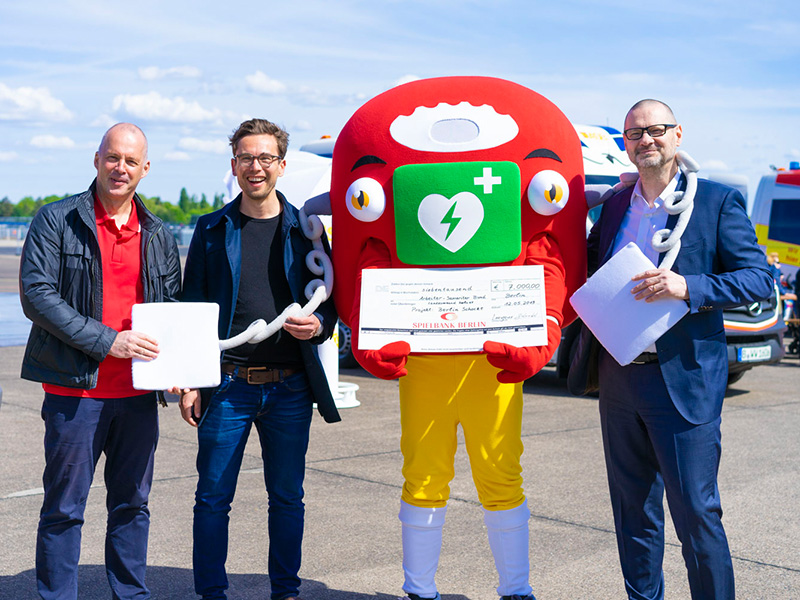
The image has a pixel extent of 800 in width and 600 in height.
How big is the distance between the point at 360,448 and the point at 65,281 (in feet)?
12.4

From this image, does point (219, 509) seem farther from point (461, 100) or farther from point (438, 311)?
point (461, 100)

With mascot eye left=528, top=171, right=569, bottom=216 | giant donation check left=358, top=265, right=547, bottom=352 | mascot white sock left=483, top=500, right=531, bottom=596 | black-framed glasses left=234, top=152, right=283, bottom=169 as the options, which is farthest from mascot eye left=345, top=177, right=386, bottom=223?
mascot white sock left=483, top=500, right=531, bottom=596

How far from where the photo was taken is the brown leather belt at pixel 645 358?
3.45m

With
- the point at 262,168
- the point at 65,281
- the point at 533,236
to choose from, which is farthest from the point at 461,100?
the point at 65,281

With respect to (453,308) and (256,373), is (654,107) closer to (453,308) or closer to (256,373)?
(453,308)

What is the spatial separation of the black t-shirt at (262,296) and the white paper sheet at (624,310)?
1.24 meters

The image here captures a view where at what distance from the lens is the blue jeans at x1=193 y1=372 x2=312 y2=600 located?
372 cm

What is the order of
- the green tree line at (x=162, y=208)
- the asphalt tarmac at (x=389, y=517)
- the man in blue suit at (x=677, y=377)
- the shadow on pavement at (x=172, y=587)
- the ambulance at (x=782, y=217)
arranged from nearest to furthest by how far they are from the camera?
the man in blue suit at (x=677, y=377)
the shadow on pavement at (x=172, y=587)
the asphalt tarmac at (x=389, y=517)
the ambulance at (x=782, y=217)
the green tree line at (x=162, y=208)

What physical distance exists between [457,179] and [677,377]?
115 cm

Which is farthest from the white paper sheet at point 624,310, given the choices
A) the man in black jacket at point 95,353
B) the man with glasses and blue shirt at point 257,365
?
the man in black jacket at point 95,353

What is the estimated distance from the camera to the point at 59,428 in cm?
349

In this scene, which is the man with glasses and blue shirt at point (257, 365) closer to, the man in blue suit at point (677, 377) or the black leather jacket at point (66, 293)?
the black leather jacket at point (66, 293)

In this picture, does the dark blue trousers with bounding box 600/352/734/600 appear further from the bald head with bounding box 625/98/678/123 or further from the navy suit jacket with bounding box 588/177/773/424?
the bald head with bounding box 625/98/678/123

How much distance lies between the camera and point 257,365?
12.4 feet
